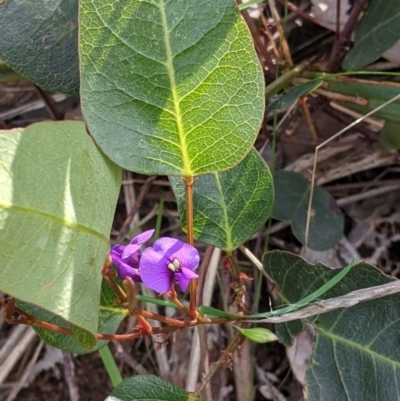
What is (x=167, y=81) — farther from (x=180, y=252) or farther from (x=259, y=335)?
(x=259, y=335)

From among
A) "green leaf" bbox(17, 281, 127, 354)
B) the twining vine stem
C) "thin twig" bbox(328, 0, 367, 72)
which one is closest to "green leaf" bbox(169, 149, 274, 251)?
the twining vine stem

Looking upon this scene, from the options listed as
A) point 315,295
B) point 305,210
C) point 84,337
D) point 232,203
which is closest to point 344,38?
point 305,210

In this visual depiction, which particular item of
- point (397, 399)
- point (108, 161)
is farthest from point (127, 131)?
point (397, 399)

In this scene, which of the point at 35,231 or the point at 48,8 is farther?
the point at 48,8

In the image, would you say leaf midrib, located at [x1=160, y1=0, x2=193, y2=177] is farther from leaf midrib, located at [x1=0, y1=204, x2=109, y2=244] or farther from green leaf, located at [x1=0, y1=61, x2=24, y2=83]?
green leaf, located at [x1=0, y1=61, x2=24, y2=83]

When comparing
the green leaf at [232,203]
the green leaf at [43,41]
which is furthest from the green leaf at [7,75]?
the green leaf at [232,203]

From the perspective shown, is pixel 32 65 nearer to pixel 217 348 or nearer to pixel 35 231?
pixel 35 231

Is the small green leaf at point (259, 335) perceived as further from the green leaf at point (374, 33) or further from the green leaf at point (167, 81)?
the green leaf at point (374, 33)
